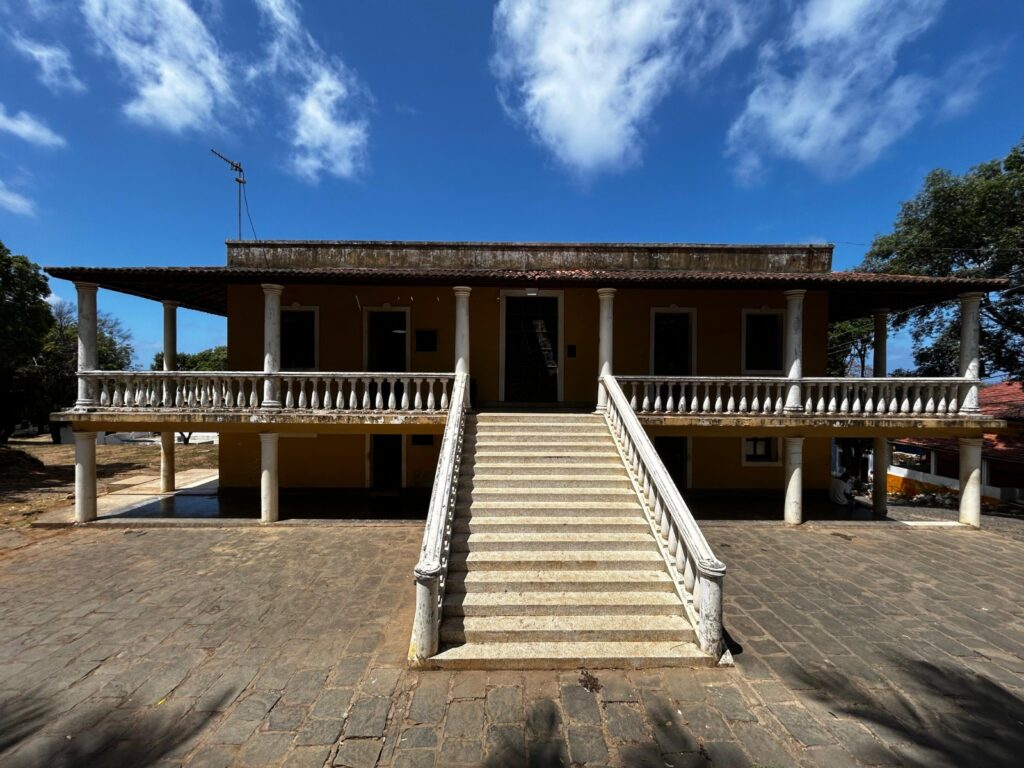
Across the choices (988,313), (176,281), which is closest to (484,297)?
(176,281)

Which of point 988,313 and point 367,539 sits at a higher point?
point 988,313

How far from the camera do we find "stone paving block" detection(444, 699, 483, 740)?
3348 millimetres

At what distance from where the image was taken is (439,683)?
3.91 metres

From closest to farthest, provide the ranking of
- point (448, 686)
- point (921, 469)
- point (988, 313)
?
point (448, 686)
point (988, 313)
point (921, 469)

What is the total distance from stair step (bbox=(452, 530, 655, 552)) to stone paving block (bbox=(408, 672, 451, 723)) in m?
Answer: 1.58

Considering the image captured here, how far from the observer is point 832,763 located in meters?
3.09

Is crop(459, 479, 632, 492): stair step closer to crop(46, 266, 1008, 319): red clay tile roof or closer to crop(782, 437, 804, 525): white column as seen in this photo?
crop(46, 266, 1008, 319): red clay tile roof

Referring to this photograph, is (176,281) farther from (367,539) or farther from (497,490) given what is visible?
(497,490)

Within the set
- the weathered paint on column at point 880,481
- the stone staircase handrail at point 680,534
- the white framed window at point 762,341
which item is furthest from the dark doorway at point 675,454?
the weathered paint on column at point 880,481

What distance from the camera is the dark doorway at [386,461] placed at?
36.4 ft

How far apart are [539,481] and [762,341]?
7950 mm

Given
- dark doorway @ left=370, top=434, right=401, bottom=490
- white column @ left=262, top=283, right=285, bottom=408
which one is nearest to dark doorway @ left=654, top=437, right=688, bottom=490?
dark doorway @ left=370, top=434, right=401, bottom=490

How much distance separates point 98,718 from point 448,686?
2.94m

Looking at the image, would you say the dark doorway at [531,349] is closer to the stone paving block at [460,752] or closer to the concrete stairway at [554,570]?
the concrete stairway at [554,570]
